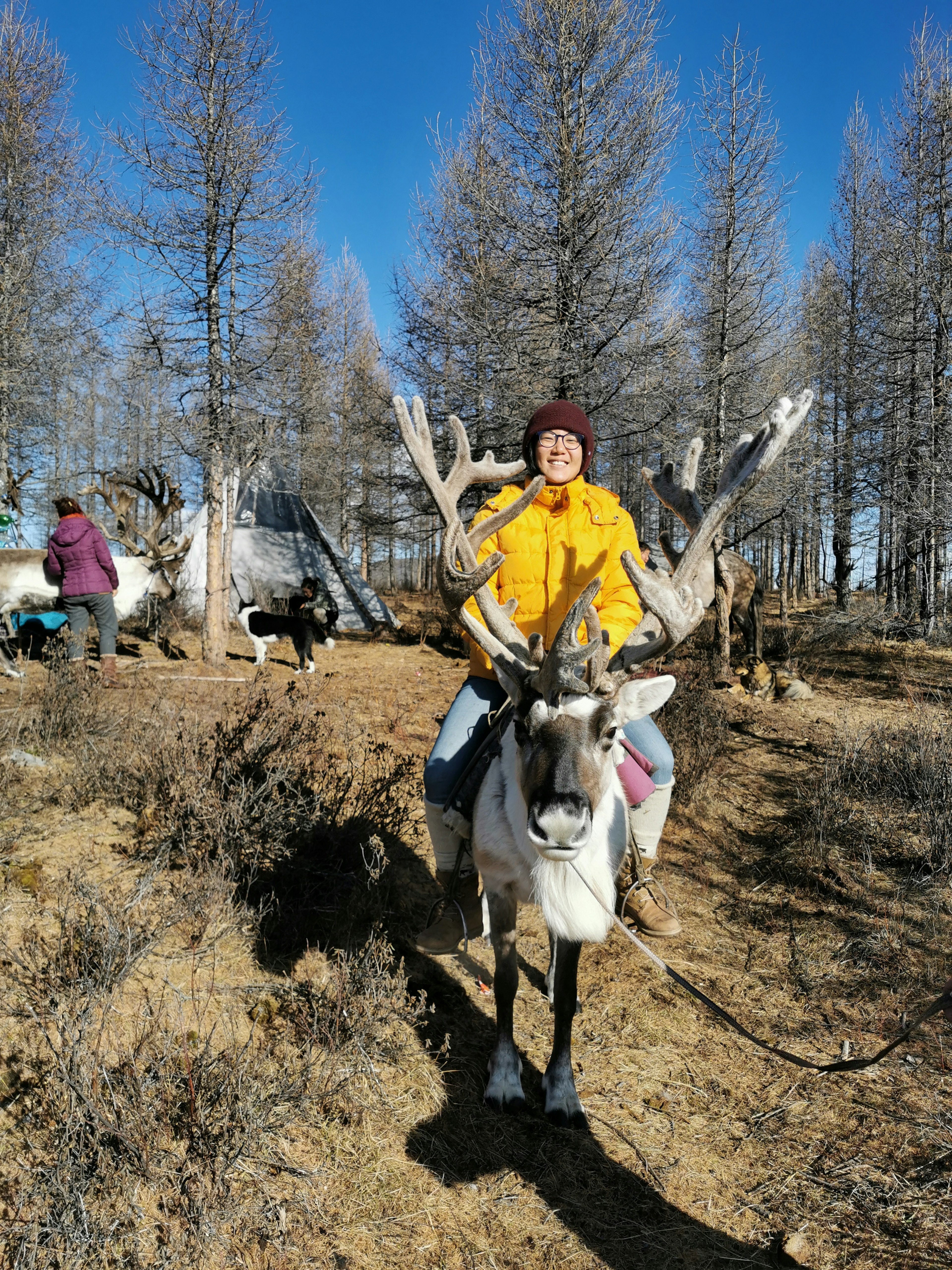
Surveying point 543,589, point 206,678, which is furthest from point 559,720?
point 206,678

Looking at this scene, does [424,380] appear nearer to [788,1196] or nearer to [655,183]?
[655,183]

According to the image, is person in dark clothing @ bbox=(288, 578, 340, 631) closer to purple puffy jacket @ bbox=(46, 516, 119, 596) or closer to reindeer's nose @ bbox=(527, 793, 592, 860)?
purple puffy jacket @ bbox=(46, 516, 119, 596)

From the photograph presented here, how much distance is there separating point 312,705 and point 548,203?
368 inches

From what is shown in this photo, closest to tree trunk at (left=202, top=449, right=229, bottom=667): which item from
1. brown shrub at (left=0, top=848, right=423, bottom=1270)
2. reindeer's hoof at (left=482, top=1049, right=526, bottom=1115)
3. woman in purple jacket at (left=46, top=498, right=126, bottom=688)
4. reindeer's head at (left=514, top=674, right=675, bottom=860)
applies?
woman in purple jacket at (left=46, top=498, right=126, bottom=688)

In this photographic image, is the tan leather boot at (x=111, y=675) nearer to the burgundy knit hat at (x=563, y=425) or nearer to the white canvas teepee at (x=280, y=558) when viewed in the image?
the burgundy knit hat at (x=563, y=425)

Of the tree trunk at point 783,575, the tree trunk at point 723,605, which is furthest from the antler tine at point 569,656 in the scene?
the tree trunk at point 783,575

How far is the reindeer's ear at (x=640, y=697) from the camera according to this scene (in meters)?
3.08

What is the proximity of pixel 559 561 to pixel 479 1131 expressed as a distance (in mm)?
2412

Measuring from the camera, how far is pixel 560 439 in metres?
3.80

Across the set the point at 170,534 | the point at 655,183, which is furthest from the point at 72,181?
the point at 655,183

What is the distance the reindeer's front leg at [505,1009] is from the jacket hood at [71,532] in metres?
7.94

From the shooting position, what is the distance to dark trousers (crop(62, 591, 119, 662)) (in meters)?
9.29

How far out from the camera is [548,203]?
1261 cm

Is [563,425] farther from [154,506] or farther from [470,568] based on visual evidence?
[154,506]
